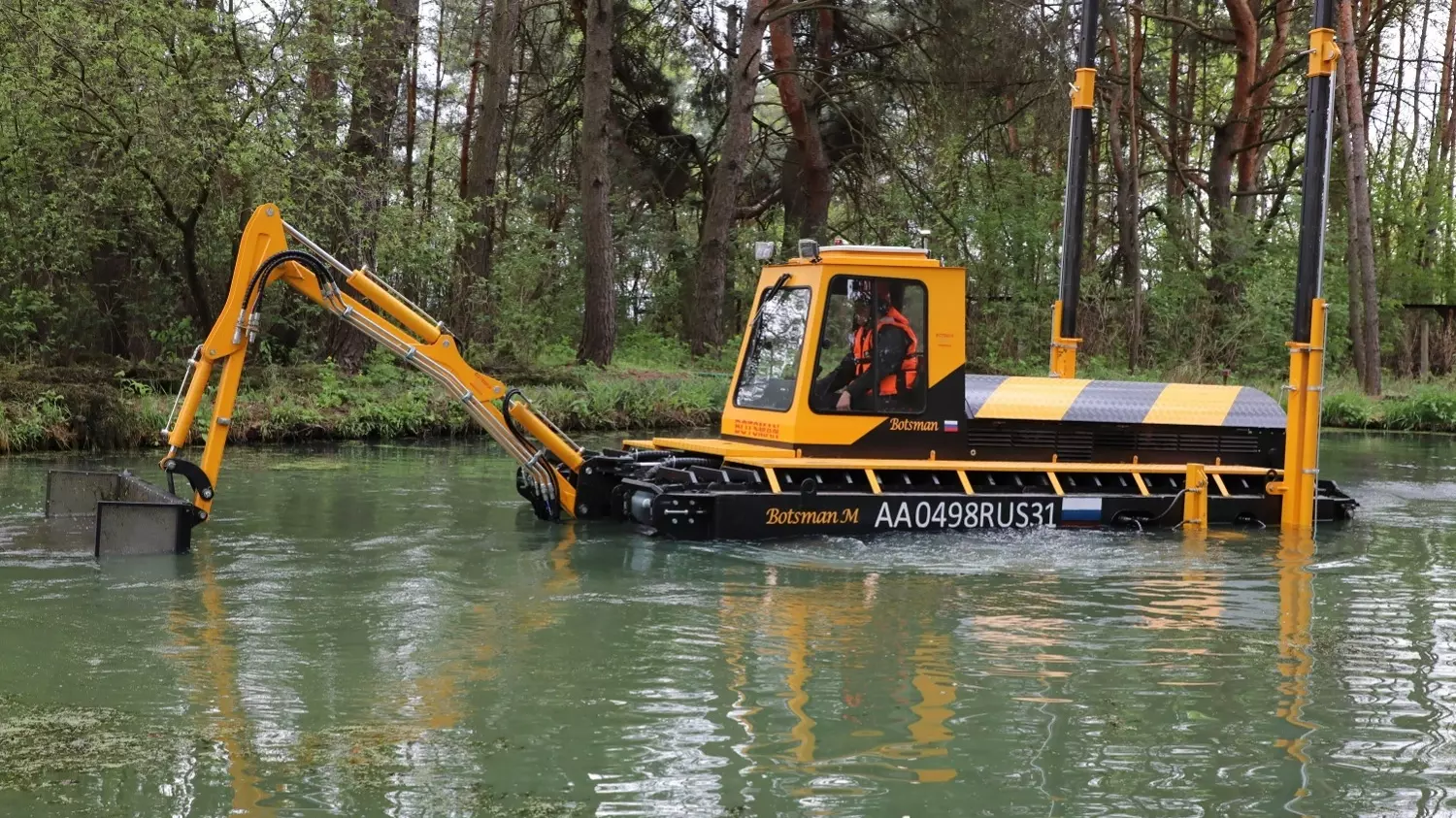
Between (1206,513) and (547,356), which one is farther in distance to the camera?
(547,356)

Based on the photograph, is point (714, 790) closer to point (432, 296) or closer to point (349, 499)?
point (349, 499)

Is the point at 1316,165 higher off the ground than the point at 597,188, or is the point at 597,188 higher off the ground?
the point at 597,188

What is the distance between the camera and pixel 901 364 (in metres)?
12.1

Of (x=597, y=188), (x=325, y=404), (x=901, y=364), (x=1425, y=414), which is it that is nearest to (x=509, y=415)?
(x=901, y=364)

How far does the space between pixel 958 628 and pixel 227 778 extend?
4.26 m

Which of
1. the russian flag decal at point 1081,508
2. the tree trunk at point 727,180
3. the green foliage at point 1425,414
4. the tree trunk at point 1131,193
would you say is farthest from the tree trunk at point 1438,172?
the russian flag decal at point 1081,508

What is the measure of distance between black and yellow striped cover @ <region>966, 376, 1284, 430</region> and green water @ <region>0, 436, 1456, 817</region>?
48.5 inches

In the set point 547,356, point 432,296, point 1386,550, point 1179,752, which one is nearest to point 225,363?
point 1179,752

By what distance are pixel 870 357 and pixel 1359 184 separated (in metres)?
17.3

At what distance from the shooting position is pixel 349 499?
13523 mm

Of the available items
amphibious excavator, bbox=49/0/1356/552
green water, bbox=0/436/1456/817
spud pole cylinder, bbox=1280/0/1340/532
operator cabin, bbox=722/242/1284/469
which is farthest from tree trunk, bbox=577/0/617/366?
spud pole cylinder, bbox=1280/0/1340/532

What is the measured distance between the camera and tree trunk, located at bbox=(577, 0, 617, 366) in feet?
79.4

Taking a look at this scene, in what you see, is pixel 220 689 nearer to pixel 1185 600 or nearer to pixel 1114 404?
pixel 1185 600

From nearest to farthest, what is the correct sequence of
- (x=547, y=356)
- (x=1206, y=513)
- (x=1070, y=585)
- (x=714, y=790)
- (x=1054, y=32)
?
(x=714, y=790) < (x=1070, y=585) < (x=1206, y=513) < (x=1054, y=32) < (x=547, y=356)
